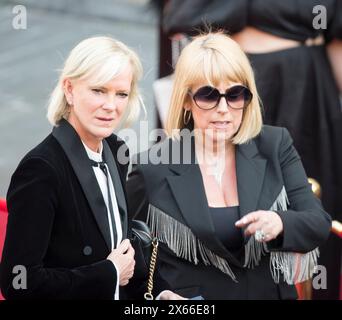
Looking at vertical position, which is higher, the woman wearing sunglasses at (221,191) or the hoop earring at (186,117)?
the hoop earring at (186,117)

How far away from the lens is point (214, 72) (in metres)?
2.21

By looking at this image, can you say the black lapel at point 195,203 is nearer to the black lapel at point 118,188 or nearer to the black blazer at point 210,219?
the black blazer at point 210,219

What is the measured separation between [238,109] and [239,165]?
16 cm

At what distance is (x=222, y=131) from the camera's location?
2238 millimetres

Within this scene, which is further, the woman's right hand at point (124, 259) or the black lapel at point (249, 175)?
the black lapel at point (249, 175)

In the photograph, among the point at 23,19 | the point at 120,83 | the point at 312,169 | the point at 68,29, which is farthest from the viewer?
the point at 68,29

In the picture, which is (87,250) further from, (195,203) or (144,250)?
(195,203)

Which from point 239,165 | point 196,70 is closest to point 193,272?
point 239,165

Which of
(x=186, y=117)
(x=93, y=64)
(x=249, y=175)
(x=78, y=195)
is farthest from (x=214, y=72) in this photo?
(x=78, y=195)

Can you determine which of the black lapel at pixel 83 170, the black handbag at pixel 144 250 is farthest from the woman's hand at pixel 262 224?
the black lapel at pixel 83 170

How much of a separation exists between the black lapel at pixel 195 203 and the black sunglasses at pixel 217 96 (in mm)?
165

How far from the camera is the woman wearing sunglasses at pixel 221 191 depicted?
7.26ft

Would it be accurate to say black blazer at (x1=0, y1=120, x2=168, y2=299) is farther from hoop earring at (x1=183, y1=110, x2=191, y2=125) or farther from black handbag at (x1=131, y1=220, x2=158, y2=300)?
hoop earring at (x1=183, y1=110, x2=191, y2=125)

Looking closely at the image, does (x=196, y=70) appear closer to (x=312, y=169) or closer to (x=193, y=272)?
(x=193, y=272)
